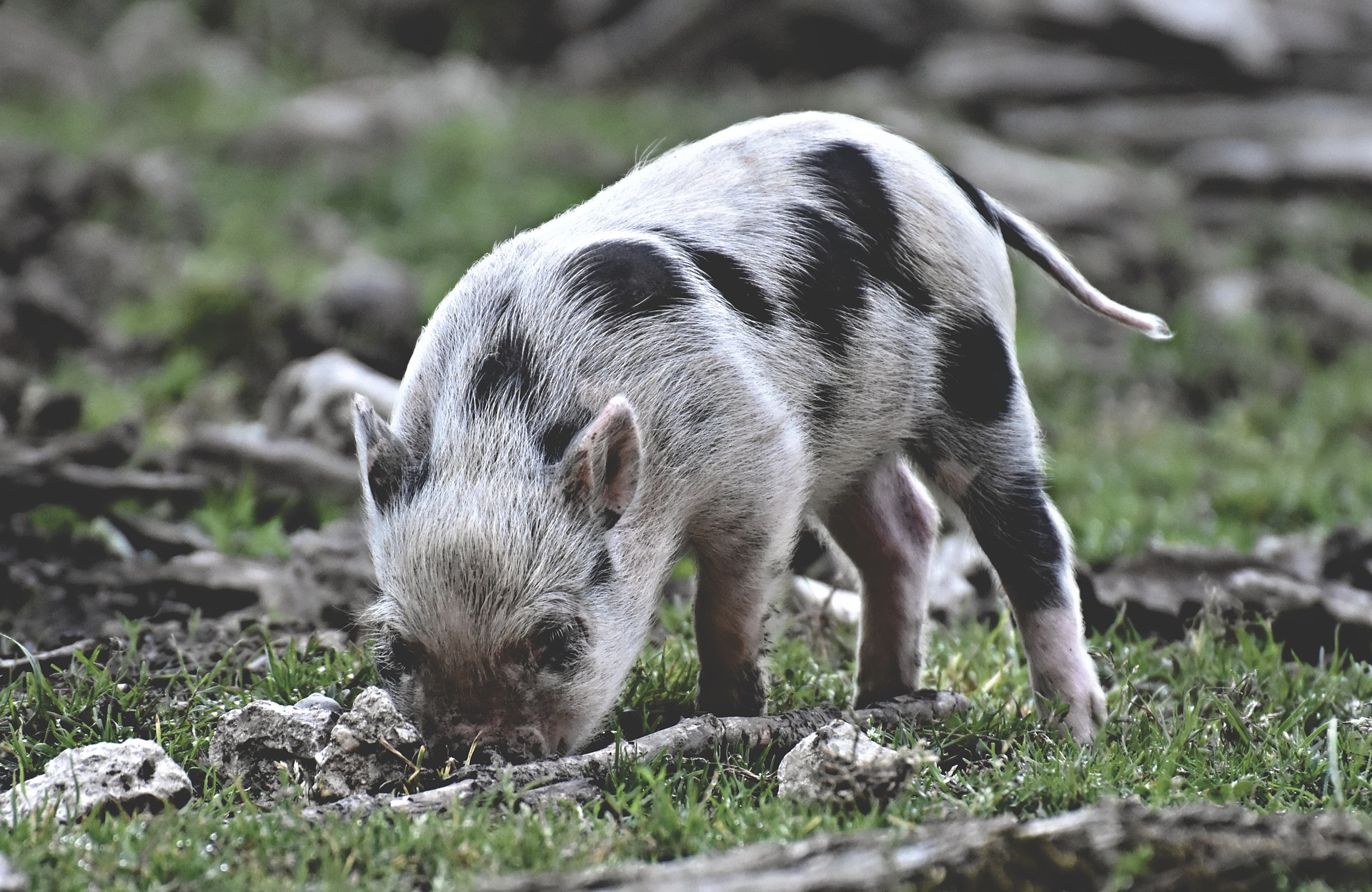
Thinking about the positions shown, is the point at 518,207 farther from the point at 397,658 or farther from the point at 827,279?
the point at 397,658

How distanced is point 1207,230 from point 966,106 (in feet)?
8.98

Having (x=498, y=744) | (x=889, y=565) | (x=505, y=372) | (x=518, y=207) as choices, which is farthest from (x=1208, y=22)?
(x=498, y=744)

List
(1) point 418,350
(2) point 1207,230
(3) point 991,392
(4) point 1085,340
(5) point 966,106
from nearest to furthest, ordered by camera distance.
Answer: (1) point 418,350 < (3) point 991,392 < (4) point 1085,340 < (2) point 1207,230 < (5) point 966,106

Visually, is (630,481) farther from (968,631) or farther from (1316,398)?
(1316,398)

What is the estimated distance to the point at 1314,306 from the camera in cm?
995

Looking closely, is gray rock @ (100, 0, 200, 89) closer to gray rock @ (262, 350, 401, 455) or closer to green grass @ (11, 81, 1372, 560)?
green grass @ (11, 81, 1372, 560)

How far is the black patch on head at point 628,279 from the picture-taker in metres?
3.74

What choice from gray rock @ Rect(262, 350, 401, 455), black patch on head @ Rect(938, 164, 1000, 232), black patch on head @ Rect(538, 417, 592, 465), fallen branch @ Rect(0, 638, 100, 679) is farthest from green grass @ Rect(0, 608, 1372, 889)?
gray rock @ Rect(262, 350, 401, 455)

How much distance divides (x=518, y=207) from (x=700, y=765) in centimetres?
764

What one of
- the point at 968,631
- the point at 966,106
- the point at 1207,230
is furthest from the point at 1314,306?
the point at 968,631

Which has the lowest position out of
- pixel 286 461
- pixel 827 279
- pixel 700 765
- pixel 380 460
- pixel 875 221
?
pixel 286 461

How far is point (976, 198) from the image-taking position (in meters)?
4.41

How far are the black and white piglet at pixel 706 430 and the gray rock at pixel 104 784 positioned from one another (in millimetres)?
569

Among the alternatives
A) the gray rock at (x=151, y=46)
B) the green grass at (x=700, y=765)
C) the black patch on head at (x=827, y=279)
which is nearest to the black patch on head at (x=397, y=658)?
the green grass at (x=700, y=765)
